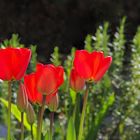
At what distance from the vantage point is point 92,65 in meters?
1.67

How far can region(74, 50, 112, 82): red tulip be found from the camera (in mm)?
1665

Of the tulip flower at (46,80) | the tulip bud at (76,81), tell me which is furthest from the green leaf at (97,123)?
the tulip flower at (46,80)

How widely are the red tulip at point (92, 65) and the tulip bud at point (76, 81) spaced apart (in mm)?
47

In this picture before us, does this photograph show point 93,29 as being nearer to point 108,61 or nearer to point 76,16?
point 76,16

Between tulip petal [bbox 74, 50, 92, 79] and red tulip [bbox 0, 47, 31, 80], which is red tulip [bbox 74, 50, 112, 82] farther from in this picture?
red tulip [bbox 0, 47, 31, 80]

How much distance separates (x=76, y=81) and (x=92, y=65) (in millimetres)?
86

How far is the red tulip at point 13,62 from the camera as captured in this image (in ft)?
5.21

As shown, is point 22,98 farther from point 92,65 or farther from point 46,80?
point 92,65

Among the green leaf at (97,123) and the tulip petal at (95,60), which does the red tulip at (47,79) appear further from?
the green leaf at (97,123)

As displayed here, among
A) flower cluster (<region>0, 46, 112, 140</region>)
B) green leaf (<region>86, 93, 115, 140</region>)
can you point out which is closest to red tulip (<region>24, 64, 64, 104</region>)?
flower cluster (<region>0, 46, 112, 140</region>)

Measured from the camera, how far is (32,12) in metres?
6.24

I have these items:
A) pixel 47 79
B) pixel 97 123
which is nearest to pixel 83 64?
pixel 47 79

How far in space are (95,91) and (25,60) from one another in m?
1.70

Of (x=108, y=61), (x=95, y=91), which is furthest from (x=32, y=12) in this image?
(x=108, y=61)
